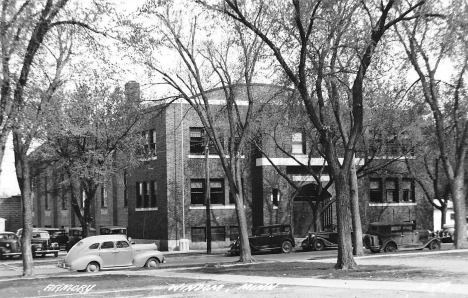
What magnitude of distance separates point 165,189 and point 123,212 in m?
9.01

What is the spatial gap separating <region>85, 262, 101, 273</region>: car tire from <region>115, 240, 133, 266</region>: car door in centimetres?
91

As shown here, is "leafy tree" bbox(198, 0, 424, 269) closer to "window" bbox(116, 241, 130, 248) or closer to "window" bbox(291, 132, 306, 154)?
"window" bbox(116, 241, 130, 248)

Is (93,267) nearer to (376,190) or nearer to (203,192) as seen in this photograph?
(203,192)

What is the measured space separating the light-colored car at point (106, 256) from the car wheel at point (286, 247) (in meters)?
12.5

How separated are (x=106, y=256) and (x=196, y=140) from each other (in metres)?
18.7

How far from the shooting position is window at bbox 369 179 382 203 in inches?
1989

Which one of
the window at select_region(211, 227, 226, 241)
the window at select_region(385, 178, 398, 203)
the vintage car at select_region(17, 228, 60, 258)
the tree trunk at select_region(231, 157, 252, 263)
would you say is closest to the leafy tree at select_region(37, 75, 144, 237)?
the tree trunk at select_region(231, 157, 252, 263)

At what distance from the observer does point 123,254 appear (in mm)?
28500

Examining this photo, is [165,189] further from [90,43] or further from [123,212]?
[90,43]

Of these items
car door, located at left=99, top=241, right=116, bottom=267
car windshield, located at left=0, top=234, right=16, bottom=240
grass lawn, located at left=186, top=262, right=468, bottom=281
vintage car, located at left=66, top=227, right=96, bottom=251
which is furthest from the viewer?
vintage car, located at left=66, top=227, right=96, bottom=251

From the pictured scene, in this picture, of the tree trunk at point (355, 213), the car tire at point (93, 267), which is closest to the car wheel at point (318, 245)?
the tree trunk at point (355, 213)

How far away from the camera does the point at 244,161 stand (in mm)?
47062

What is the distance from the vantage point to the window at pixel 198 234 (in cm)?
4528

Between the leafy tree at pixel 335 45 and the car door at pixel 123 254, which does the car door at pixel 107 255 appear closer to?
the car door at pixel 123 254
